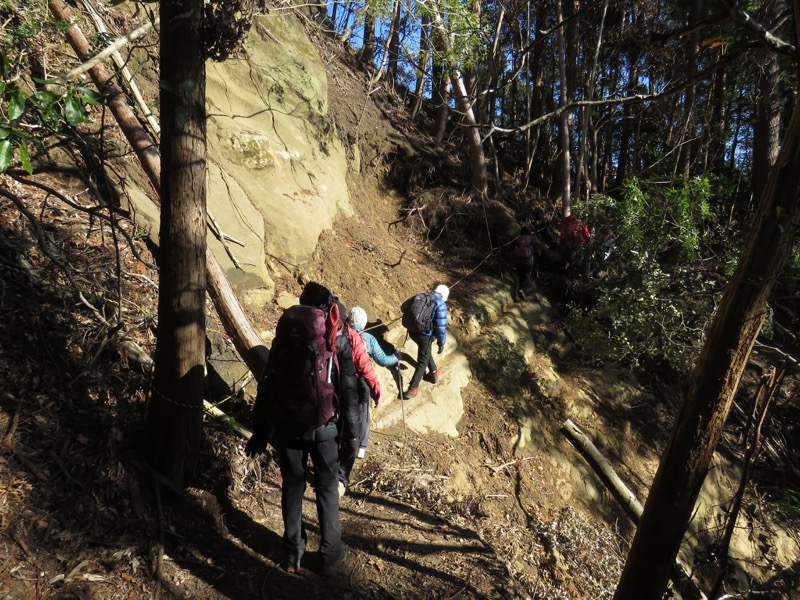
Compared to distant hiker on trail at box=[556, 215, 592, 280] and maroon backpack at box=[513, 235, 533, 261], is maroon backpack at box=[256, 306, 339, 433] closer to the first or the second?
maroon backpack at box=[513, 235, 533, 261]

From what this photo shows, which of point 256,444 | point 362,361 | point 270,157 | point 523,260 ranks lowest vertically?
point 256,444

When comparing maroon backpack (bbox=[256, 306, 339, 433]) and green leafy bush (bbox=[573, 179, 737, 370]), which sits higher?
green leafy bush (bbox=[573, 179, 737, 370])

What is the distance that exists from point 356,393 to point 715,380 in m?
2.38

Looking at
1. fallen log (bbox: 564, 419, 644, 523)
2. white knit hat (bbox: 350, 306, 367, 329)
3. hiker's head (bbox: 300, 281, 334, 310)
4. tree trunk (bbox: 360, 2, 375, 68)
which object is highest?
tree trunk (bbox: 360, 2, 375, 68)

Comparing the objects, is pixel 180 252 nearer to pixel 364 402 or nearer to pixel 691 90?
pixel 364 402

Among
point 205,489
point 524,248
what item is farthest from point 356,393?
point 524,248

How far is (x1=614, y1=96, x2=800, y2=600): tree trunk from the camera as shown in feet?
9.07

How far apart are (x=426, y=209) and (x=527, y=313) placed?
3.43 meters

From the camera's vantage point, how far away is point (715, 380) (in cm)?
298

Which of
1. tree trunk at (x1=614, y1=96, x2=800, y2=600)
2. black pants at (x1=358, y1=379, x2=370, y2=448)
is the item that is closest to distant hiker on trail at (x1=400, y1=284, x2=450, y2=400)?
black pants at (x1=358, y1=379, x2=370, y2=448)

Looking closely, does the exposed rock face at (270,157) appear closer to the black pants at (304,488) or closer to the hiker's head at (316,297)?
the hiker's head at (316,297)

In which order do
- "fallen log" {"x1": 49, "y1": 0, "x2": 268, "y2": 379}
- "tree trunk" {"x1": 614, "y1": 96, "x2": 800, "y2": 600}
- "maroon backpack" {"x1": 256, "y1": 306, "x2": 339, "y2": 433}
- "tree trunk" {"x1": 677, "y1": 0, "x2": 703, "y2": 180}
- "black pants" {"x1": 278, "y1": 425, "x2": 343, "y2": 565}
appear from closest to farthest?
"tree trunk" {"x1": 614, "y1": 96, "x2": 800, "y2": 600}
"maroon backpack" {"x1": 256, "y1": 306, "x2": 339, "y2": 433}
"black pants" {"x1": 278, "y1": 425, "x2": 343, "y2": 565}
"fallen log" {"x1": 49, "y1": 0, "x2": 268, "y2": 379}
"tree trunk" {"x1": 677, "y1": 0, "x2": 703, "y2": 180}

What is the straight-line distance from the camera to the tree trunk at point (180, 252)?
3229mm

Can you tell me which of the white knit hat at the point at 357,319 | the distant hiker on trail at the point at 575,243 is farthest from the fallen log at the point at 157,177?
the distant hiker on trail at the point at 575,243
